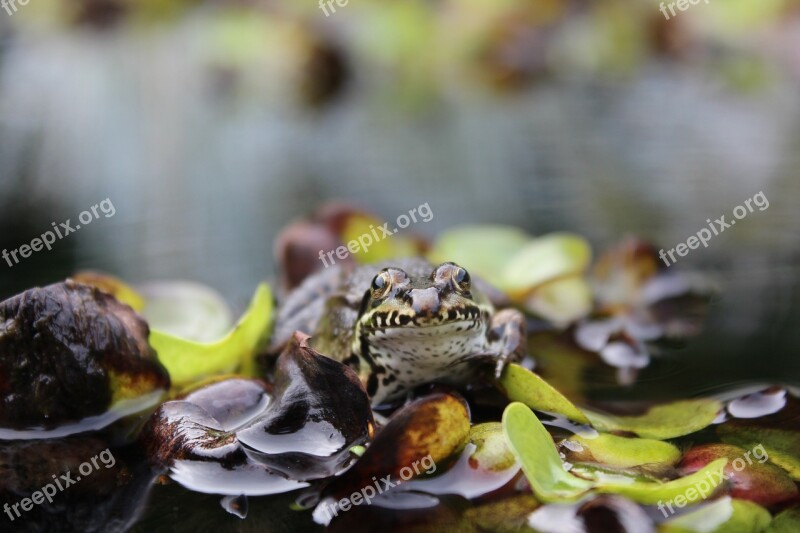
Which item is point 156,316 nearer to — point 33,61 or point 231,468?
point 231,468

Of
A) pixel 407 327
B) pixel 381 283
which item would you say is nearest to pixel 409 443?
pixel 407 327

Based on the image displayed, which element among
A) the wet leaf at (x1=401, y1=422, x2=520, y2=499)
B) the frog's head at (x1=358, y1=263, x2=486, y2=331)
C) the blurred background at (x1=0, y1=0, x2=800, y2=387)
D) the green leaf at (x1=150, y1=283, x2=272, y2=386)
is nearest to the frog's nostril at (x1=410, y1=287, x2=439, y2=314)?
the frog's head at (x1=358, y1=263, x2=486, y2=331)

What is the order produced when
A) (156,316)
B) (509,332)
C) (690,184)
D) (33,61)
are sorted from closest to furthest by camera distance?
(509,332) → (156,316) → (690,184) → (33,61)

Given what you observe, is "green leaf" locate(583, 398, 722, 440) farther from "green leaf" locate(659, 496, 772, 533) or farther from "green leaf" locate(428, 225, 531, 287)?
"green leaf" locate(428, 225, 531, 287)

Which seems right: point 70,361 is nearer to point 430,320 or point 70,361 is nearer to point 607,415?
point 430,320

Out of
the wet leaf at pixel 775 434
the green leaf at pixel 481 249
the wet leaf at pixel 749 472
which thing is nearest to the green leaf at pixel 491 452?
the wet leaf at pixel 749 472

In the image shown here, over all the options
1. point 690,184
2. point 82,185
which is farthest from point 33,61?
point 690,184

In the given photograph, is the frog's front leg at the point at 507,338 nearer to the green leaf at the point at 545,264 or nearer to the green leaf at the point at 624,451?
the green leaf at the point at 624,451
